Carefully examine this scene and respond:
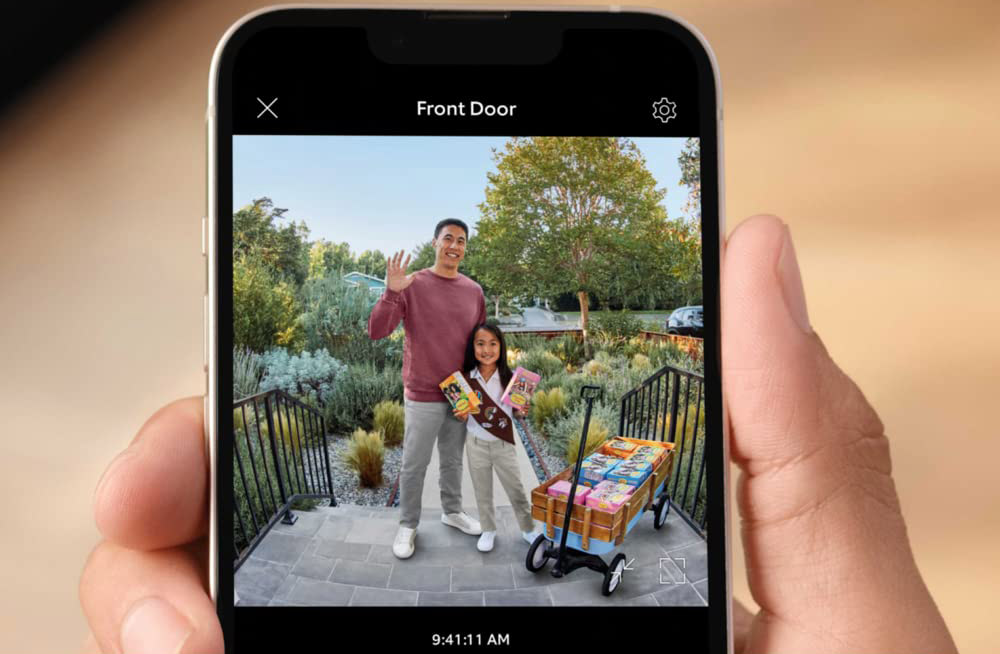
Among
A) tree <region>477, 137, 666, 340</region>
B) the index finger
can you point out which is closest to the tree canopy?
tree <region>477, 137, 666, 340</region>

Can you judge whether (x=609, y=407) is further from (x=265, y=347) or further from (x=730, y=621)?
(x=265, y=347)

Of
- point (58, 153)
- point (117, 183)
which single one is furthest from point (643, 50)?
point (58, 153)

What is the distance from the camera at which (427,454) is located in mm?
758

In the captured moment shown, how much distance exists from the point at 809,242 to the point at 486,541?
1.10m

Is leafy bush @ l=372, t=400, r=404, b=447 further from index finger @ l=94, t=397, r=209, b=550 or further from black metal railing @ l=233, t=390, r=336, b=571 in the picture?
index finger @ l=94, t=397, r=209, b=550

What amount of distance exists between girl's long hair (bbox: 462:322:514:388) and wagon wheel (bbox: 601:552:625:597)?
252 millimetres

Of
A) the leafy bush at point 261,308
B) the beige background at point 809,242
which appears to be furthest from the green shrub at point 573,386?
the beige background at point 809,242

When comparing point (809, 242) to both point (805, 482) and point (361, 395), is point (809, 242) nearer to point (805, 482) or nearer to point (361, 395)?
point (805, 482)

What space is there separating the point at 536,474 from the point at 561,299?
0.22m

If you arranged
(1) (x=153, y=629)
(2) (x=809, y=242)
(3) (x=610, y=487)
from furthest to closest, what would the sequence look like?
(2) (x=809, y=242) < (3) (x=610, y=487) < (1) (x=153, y=629)

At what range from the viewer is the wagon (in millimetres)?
728

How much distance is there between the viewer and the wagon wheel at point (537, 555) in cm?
73

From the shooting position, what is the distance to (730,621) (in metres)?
0.72

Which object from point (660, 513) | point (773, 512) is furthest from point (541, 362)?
point (773, 512)
